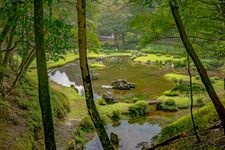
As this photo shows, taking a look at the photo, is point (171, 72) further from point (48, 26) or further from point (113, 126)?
point (48, 26)

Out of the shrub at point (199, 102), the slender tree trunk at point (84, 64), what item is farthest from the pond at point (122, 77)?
the slender tree trunk at point (84, 64)

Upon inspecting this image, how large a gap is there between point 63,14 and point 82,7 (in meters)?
8.86

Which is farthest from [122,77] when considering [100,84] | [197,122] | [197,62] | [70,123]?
[197,62]

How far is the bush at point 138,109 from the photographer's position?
2553 cm

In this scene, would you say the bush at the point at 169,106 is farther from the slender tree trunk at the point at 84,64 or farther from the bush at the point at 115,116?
the slender tree trunk at the point at 84,64

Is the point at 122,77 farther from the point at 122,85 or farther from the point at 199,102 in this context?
the point at 199,102

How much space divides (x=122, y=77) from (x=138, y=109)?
17088 millimetres

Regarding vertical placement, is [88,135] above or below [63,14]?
below

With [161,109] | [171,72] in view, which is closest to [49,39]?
[161,109]

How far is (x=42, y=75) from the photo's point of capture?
9234 mm

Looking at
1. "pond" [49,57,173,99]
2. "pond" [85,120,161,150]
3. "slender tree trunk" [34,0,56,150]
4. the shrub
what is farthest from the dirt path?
the shrub

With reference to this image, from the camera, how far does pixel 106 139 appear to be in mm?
9695

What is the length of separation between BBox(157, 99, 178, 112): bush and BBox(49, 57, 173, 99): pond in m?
3.54

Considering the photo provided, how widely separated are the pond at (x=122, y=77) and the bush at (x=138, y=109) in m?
4.58
